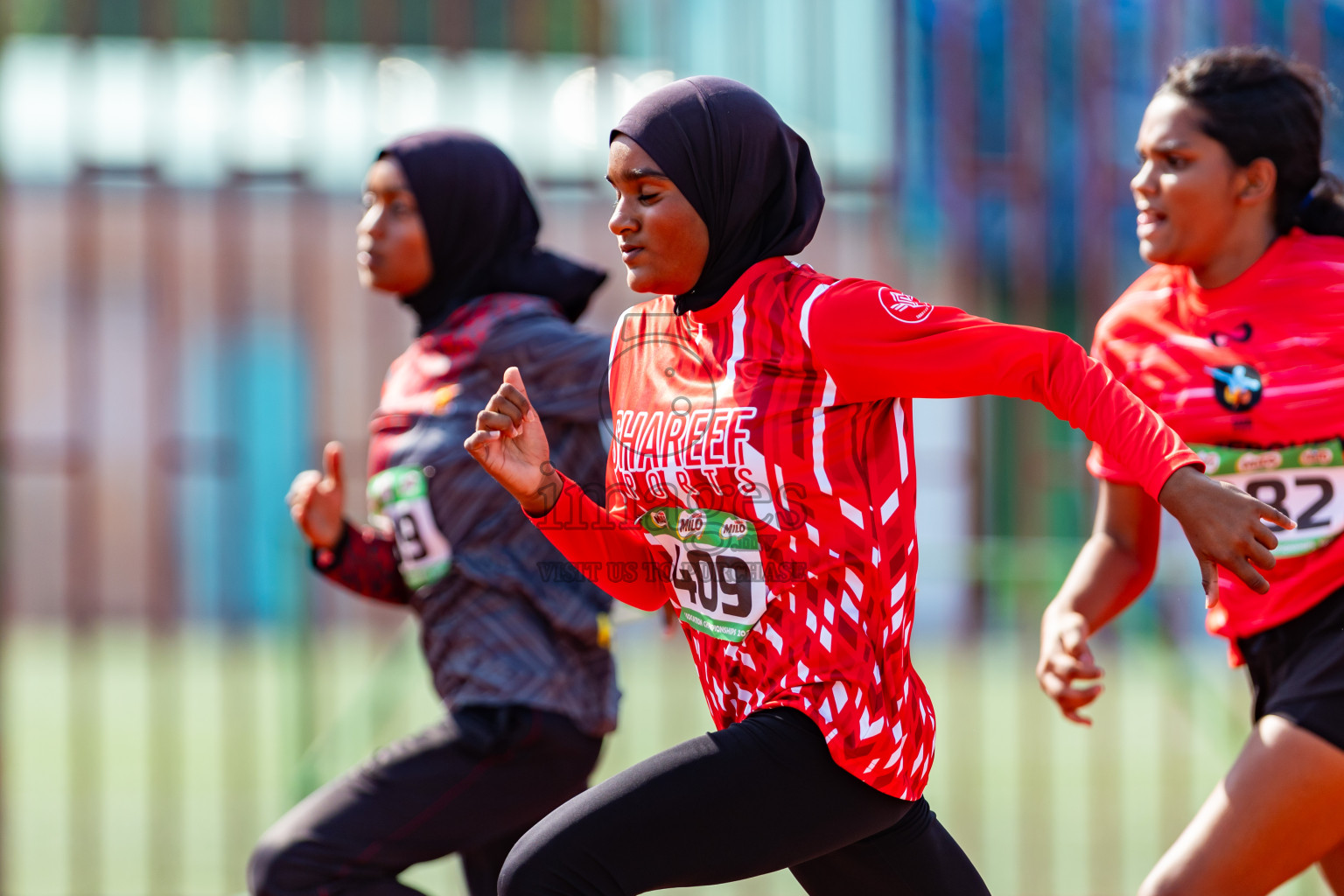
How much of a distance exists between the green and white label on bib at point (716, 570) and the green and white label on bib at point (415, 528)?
2.76 feet

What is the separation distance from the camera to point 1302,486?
8.68 feet

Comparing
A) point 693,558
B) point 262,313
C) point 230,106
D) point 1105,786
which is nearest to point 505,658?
point 693,558

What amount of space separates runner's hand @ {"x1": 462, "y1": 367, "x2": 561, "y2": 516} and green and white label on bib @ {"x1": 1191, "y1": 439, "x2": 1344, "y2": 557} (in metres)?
1.16

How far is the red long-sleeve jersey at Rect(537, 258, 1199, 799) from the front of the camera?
86.4 inches

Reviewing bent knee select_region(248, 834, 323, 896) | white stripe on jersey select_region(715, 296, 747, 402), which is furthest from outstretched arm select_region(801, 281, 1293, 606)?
bent knee select_region(248, 834, 323, 896)

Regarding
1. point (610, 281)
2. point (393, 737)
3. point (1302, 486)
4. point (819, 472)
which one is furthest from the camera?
point (393, 737)

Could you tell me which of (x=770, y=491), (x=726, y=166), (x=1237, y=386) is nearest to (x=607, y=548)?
(x=770, y=491)

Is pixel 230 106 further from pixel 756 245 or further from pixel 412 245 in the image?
pixel 756 245

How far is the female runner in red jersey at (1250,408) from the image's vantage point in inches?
99.3

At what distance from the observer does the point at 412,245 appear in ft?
11.0

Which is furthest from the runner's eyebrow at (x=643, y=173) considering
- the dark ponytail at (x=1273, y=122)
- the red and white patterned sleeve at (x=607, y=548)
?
the dark ponytail at (x=1273, y=122)

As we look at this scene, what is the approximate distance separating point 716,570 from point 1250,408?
1.03 meters

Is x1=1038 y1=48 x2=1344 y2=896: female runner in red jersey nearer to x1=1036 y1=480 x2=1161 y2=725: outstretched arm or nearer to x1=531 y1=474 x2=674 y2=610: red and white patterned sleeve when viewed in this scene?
x1=1036 y1=480 x2=1161 y2=725: outstretched arm

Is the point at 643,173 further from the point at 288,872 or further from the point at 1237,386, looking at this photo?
the point at 288,872
